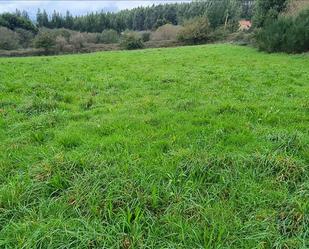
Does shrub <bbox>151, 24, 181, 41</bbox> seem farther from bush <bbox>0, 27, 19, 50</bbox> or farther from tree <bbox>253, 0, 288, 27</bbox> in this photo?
tree <bbox>253, 0, 288, 27</bbox>

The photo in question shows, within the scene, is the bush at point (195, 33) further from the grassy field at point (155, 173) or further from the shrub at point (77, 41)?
the grassy field at point (155, 173)

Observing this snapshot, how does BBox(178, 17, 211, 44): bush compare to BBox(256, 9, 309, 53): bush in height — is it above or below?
below

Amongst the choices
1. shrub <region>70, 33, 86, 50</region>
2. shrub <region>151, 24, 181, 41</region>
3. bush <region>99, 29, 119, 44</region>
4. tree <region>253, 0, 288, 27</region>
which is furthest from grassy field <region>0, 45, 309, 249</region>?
bush <region>99, 29, 119, 44</region>

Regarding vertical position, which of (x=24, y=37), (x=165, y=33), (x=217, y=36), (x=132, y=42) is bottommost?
(x=24, y=37)

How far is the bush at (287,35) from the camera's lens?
24594 mm

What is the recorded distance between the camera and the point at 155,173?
485 centimetres

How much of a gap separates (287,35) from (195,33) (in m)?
29.1

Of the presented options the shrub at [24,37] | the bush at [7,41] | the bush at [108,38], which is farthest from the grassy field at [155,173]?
the bush at [108,38]

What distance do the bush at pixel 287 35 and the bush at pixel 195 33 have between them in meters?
25.1

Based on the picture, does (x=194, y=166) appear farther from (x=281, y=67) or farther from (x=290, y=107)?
(x=281, y=67)

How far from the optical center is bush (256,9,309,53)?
24.6m

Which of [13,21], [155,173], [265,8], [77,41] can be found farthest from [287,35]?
[13,21]

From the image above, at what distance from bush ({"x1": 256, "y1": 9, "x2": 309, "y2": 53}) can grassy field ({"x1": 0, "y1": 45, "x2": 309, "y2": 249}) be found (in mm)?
17813

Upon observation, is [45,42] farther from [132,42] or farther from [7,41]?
[132,42]
